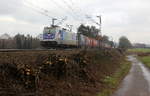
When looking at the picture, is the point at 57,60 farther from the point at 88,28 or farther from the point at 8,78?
the point at 88,28

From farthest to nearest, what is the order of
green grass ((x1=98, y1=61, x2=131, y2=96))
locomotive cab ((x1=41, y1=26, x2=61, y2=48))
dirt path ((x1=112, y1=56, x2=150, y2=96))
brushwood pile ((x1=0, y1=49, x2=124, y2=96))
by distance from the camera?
1. locomotive cab ((x1=41, y1=26, x2=61, y2=48))
2. dirt path ((x1=112, y1=56, x2=150, y2=96))
3. green grass ((x1=98, y1=61, x2=131, y2=96))
4. brushwood pile ((x1=0, y1=49, x2=124, y2=96))

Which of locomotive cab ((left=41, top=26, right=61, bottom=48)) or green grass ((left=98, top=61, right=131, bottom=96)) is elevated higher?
locomotive cab ((left=41, top=26, right=61, bottom=48))

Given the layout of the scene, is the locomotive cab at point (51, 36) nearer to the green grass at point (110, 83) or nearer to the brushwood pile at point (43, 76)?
the green grass at point (110, 83)

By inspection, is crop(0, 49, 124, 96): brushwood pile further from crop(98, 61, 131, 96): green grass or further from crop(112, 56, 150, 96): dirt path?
crop(112, 56, 150, 96): dirt path

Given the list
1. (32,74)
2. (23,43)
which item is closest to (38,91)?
(32,74)

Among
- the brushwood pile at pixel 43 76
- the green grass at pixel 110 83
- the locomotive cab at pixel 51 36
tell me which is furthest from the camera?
the locomotive cab at pixel 51 36

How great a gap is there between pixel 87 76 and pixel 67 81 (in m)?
4.19

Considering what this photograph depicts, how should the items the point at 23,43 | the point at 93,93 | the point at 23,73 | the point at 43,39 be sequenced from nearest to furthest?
the point at 23,73
the point at 93,93
the point at 43,39
the point at 23,43

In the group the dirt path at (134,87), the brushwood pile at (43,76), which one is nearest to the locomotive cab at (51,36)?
the dirt path at (134,87)

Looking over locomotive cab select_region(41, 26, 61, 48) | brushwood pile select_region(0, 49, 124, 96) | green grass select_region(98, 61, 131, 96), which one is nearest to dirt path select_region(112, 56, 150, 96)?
green grass select_region(98, 61, 131, 96)

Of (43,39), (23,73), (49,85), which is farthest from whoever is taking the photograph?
(43,39)

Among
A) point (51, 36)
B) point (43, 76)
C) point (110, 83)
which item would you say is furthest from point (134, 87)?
point (51, 36)

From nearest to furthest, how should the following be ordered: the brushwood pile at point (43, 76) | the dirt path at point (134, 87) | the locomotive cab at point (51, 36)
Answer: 1. the brushwood pile at point (43, 76)
2. the dirt path at point (134, 87)
3. the locomotive cab at point (51, 36)

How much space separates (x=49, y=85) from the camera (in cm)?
1630
